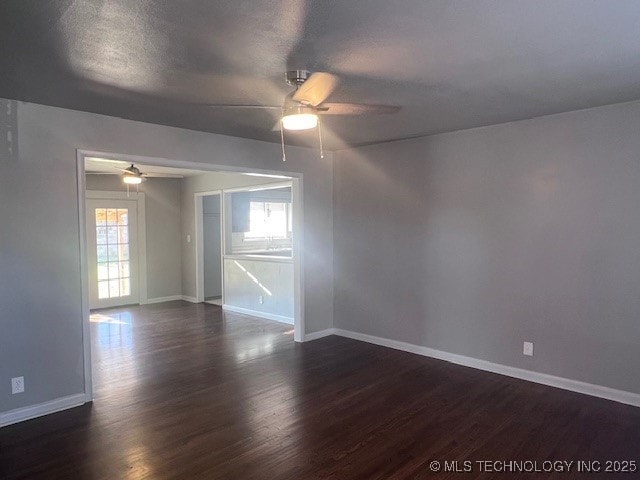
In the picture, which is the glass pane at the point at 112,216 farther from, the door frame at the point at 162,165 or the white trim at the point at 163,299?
the door frame at the point at 162,165

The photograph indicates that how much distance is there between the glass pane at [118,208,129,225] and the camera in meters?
7.65

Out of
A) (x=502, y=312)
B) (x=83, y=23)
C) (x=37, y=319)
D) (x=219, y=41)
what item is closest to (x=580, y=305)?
(x=502, y=312)

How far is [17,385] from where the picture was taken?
324 cm

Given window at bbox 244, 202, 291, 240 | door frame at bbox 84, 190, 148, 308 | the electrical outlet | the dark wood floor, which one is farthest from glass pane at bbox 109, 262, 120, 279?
the electrical outlet

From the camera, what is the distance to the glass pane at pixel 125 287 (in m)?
7.74

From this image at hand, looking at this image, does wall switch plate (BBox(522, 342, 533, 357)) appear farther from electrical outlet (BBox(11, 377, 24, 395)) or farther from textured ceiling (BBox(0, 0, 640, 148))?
electrical outlet (BBox(11, 377, 24, 395))

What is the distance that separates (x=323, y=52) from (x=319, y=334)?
394 centimetres

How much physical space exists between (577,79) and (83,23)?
295 cm

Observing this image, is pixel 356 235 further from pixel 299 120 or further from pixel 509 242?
pixel 299 120

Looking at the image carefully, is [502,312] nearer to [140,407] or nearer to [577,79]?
[577,79]

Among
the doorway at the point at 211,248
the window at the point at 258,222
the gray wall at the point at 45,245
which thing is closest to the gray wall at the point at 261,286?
the window at the point at 258,222

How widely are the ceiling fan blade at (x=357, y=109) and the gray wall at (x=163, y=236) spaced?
5.55m

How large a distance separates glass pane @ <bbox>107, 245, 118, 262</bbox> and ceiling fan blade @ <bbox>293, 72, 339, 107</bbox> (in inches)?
231

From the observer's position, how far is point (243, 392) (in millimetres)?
3762
